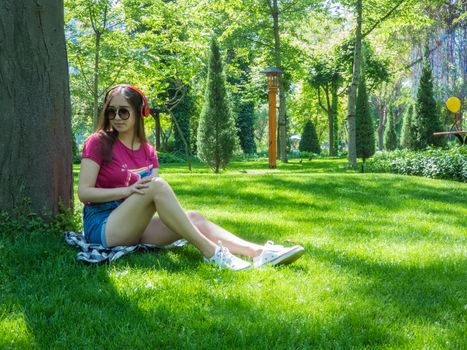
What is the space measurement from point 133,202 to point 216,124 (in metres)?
11.3

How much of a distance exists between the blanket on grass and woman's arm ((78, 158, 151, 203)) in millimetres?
346

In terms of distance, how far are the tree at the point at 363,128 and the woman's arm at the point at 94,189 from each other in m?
16.4

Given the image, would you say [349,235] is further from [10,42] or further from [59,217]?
[10,42]

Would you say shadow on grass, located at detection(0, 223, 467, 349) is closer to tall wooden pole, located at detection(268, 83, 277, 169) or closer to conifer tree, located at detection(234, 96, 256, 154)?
tall wooden pole, located at detection(268, 83, 277, 169)

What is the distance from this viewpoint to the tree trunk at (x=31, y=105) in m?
4.00

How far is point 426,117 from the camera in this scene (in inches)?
775

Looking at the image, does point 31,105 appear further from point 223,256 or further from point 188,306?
point 188,306

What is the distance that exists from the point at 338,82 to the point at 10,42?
27745 millimetres

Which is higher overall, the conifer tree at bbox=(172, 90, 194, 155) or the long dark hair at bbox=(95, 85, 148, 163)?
the conifer tree at bbox=(172, 90, 194, 155)

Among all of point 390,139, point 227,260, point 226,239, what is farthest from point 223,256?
point 390,139

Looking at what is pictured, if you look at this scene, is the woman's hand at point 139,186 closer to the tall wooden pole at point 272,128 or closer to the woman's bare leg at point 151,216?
the woman's bare leg at point 151,216

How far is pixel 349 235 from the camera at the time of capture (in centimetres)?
516

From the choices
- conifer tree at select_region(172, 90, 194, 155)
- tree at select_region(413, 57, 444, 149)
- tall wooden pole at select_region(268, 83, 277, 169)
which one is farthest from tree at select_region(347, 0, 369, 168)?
conifer tree at select_region(172, 90, 194, 155)

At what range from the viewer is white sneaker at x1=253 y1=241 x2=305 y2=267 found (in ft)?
12.1
